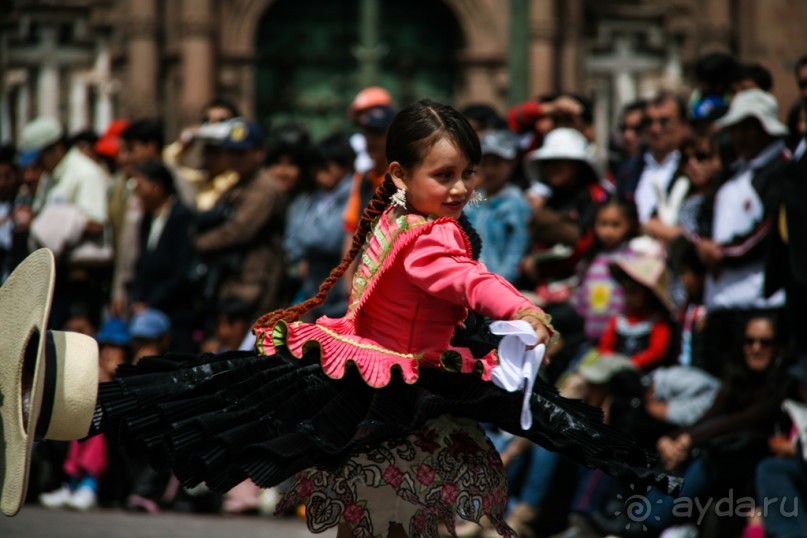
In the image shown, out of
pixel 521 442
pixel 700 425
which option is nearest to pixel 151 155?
pixel 521 442

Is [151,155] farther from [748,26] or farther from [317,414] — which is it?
[748,26]

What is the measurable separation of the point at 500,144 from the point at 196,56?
10.3 m

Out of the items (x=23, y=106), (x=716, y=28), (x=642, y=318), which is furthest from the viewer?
(x=23, y=106)

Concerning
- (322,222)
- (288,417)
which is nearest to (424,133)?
(288,417)

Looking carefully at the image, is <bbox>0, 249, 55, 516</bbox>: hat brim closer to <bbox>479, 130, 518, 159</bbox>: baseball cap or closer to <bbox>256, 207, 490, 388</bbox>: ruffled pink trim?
<bbox>256, 207, 490, 388</bbox>: ruffled pink trim

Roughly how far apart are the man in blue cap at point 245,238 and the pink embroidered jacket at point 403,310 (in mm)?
4558

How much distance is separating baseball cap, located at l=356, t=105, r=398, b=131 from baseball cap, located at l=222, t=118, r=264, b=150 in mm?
1368

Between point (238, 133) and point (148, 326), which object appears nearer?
point (148, 326)

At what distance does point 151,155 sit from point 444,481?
6.57 meters

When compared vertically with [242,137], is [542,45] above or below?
above

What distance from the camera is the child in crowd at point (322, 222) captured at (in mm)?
9141

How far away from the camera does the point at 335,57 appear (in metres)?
19.2

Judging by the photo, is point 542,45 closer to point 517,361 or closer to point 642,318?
point 642,318

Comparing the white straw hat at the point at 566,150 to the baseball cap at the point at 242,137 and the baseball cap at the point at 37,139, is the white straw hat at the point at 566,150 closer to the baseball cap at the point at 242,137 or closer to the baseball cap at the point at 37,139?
the baseball cap at the point at 242,137
